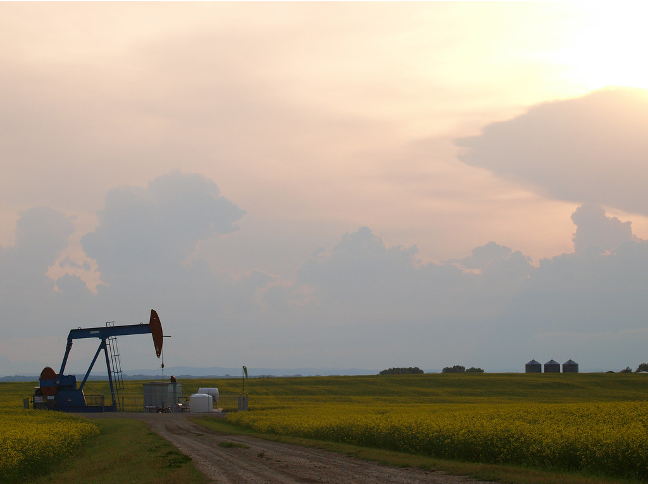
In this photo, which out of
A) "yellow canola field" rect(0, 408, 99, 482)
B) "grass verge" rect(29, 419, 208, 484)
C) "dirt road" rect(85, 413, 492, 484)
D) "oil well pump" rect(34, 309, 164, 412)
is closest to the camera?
"dirt road" rect(85, 413, 492, 484)

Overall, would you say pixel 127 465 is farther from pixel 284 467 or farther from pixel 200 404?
pixel 200 404

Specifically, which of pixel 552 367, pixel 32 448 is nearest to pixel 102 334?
pixel 32 448

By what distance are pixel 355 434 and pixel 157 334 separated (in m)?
32.7

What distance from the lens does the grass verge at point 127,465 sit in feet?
68.7

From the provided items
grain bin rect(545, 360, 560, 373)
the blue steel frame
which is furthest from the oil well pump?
grain bin rect(545, 360, 560, 373)

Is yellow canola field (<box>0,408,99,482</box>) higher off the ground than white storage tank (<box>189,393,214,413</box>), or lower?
Answer: higher

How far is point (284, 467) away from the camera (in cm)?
2292

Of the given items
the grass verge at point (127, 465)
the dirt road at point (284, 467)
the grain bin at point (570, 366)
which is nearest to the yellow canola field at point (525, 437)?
the dirt road at point (284, 467)

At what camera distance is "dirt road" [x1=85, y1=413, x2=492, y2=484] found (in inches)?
786

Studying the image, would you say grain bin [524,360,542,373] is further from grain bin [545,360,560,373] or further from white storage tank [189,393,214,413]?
white storage tank [189,393,214,413]

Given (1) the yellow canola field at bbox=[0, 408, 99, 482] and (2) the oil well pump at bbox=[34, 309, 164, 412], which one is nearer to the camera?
(1) the yellow canola field at bbox=[0, 408, 99, 482]

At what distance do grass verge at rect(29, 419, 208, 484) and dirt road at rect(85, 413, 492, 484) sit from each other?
77 centimetres

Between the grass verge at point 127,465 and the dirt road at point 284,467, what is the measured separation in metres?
0.77

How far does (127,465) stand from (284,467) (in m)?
6.00
